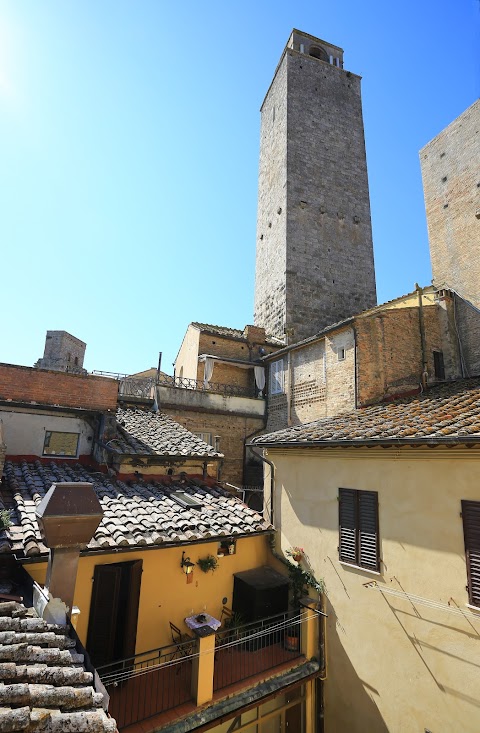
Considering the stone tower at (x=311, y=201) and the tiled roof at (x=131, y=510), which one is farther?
the stone tower at (x=311, y=201)

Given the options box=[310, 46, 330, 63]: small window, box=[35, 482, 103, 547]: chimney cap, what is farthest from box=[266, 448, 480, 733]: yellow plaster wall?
box=[310, 46, 330, 63]: small window

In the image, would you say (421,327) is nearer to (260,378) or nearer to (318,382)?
(318,382)

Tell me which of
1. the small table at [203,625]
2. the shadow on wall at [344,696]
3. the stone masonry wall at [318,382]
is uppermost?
the stone masonry wall at [318,382]

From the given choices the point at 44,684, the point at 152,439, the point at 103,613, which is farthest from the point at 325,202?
the point at 44,684

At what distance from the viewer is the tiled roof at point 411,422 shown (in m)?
6.70

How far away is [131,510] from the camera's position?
811 cm

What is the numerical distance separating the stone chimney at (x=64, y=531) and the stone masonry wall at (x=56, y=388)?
20.0ft

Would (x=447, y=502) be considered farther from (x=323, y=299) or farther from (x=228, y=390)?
(x=323, y=299)

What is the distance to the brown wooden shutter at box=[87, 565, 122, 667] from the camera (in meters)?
7.03

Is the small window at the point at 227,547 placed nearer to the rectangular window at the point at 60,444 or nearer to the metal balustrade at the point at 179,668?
the metal balustrade at the point at 179,668

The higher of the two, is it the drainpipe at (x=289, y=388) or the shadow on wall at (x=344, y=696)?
the drainpipe at (x=289, y=388)

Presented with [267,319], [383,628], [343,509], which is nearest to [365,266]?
[267,319]

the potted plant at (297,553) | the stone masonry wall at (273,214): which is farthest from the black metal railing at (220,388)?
the potted plant at (297,553)

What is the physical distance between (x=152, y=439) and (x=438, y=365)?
32.7ft
